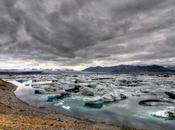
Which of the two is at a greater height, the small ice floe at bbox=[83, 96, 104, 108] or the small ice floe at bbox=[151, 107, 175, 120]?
the small ice floe at bbox=[83, 96, 104, 108]

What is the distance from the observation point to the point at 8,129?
18.7 m

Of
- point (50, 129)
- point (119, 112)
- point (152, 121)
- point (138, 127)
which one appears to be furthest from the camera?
point (119, 112)

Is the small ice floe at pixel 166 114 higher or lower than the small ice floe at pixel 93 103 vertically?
lower

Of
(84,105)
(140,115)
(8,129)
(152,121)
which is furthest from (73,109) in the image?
(8,129)

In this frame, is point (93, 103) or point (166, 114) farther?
point (93, 103)

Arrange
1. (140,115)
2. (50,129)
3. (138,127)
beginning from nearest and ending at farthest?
1. (50,129)
2. (138,127)
3. (140,115)

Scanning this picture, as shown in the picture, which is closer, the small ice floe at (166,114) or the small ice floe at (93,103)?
the small ice floe at (166,114)

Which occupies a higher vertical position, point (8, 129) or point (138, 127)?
point (8, 129)

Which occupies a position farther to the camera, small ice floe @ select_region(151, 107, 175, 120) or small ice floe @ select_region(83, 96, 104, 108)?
small ice floe @ select_region(83, 96, 104, 108)

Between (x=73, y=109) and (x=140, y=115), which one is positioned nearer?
(x=140, y=115)

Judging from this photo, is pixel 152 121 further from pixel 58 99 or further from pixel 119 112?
pixel 58 99

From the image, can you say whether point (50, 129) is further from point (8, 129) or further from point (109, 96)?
point (109, 96)

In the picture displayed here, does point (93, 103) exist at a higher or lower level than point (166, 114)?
higher

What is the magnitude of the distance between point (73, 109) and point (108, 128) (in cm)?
1458
